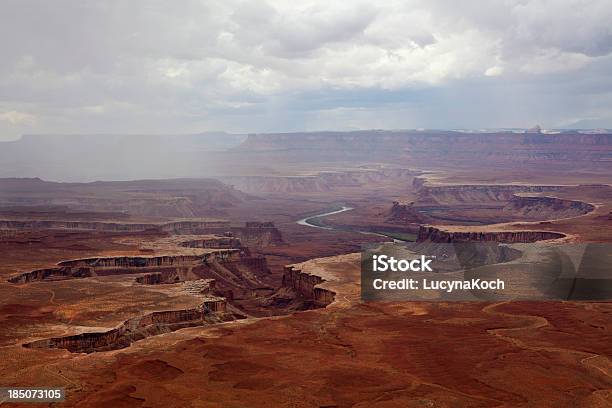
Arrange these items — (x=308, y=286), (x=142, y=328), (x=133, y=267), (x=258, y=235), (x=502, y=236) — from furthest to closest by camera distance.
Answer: (x=258, y=235)
(x=502, y=236)
(x=133, y=267)
(x=308, y=286)
(x=142, y=328)

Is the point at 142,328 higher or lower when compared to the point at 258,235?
higher

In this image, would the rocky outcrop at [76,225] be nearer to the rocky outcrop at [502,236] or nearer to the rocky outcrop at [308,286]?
the rocky outcrop at [308,286]

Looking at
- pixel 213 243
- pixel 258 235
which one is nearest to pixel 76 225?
pixel 258 235

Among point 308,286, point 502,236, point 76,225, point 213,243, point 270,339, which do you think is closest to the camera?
point 270,339

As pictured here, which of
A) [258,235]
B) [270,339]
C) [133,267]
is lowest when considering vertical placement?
[258,235]

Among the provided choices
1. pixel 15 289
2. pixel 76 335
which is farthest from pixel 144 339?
pixel 15 289

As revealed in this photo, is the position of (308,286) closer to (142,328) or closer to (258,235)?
(142,328)

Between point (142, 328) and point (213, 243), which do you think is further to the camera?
point (213, 243)
